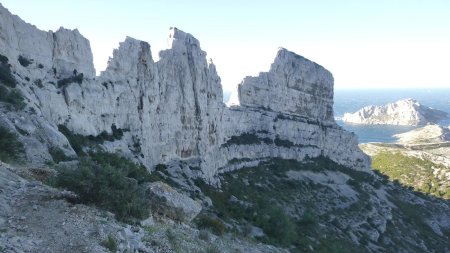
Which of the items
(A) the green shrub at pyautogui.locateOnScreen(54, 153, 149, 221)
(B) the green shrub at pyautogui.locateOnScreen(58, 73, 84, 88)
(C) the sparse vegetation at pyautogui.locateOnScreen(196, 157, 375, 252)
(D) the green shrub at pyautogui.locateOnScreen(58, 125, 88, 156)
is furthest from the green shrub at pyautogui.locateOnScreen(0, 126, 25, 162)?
(C) the sparse vegetation at pyautogui.locateOnScreen(196, 157, 375, 252)

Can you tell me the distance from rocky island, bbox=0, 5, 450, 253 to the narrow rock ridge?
0.22m

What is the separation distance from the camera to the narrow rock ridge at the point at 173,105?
127 feet

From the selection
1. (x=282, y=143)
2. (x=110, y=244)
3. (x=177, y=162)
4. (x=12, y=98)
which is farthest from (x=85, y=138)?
(x=282, y=143)

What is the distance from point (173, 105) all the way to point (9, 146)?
119ft

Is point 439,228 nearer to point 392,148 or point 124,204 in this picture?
point 124,204

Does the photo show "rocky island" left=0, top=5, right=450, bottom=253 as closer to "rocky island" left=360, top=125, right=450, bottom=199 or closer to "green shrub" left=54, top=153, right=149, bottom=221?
"green shrub" left=54, top=153, right=149, bottom=221

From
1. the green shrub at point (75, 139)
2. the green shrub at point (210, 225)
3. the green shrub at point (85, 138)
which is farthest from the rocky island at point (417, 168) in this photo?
the green shrub at point (75, 139)

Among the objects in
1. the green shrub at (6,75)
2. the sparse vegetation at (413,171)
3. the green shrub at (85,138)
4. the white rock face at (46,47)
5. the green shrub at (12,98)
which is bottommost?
the sparse vegetation at (413,171)

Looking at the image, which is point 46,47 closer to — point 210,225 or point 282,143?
point 210,225

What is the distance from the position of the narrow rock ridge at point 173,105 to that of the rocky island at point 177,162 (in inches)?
8.6

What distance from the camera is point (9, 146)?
24188 mm

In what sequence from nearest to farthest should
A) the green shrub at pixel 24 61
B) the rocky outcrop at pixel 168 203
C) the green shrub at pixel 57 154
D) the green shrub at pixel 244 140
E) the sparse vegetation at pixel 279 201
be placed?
the rocky outcrop at pixel 168 203
the green shrub at pixel 57 154
the green shrub at pixel 24 61
the sparse vegetation at pixel 279 201
the green shrub at pixel 244 140

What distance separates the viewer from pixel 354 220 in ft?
242

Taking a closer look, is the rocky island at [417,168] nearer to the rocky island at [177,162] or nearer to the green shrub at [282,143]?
the rocky island at [177,162]
